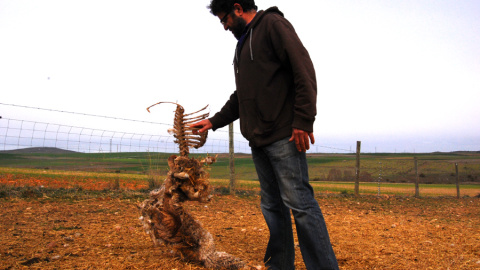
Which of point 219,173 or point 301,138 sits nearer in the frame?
point 301,138

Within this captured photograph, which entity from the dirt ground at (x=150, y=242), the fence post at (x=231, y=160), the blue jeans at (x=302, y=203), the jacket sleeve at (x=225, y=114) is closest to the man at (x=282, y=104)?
the blue jeans at (x=302, y=203)

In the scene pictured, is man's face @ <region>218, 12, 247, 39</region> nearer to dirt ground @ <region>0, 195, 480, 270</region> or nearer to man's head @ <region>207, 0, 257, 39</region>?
man's head @ <region>207, 0, 257, 39</region>

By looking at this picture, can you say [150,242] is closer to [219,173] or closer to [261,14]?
[261,14]

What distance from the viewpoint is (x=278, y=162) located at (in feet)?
7.84

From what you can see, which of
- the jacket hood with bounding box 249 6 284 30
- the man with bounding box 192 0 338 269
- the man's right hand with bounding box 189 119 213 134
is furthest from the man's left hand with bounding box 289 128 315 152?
the man's right hand with bounding box 189 119 213 134

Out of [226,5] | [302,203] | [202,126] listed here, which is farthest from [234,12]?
[302,203]

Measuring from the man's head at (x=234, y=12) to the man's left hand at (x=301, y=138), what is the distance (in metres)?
0.91

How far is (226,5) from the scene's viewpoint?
2553mm

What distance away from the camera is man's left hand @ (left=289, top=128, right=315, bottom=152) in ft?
7.32

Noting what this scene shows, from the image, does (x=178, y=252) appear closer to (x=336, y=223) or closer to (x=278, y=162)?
(x=278, y=162)

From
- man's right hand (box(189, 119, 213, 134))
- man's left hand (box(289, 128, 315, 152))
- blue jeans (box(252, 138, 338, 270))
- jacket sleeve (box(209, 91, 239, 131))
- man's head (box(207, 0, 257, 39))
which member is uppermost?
man's head (box(207, 0, 257, 39))

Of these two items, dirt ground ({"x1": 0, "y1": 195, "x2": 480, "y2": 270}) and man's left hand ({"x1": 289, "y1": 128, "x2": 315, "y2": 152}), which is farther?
dirt ground ({"x1": 0, "y1": 195, "x2": 480, "y2": 270})

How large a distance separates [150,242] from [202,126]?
1.70 meters

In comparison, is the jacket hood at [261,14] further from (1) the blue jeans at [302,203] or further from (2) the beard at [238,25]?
(1) the blue jeans at [302,203]
